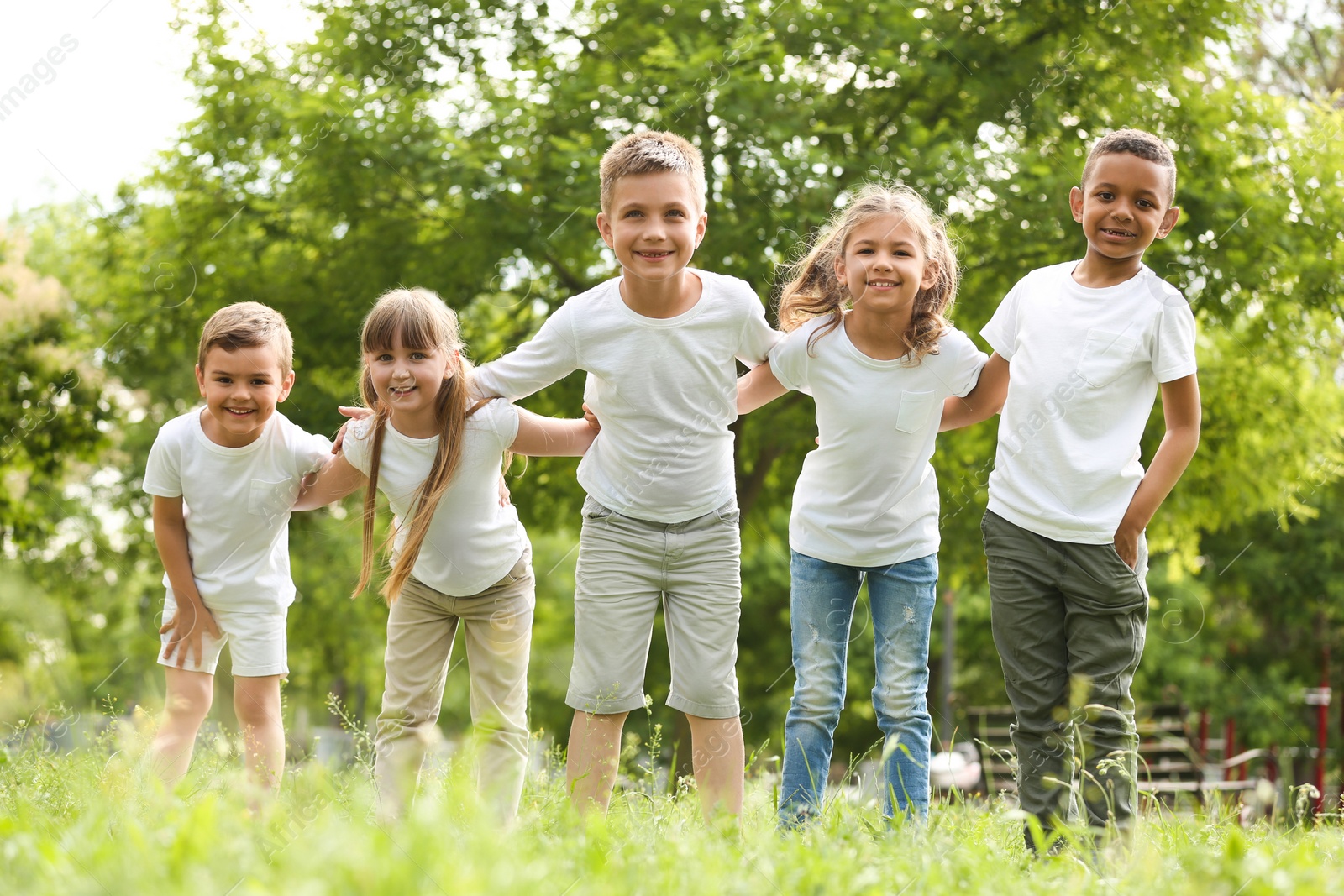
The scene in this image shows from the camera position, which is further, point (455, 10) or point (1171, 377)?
point (455, 10)

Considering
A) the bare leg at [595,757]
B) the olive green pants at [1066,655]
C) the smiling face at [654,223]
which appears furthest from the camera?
the smiling face at [654,223]

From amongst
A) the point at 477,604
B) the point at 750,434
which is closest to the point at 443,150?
the point at 750,434

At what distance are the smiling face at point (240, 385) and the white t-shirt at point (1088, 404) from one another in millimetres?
2277

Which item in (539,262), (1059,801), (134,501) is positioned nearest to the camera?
(1059,801)

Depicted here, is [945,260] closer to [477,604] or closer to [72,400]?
[477,604]

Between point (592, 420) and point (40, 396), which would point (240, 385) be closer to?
point (592, 420)

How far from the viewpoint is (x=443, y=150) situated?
7.87 m

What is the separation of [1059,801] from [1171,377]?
1.20 m

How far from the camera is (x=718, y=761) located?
10.8 feet

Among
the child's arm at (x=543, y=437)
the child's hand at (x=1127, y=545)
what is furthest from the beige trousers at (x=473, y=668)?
the child's hand at (x=1127, y=545)

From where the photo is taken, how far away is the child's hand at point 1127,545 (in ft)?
9.96

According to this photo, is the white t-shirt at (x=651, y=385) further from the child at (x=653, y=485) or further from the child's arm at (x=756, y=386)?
the child's arm at (x=756, y=386)

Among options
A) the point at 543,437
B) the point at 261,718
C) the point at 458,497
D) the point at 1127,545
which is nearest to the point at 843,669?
the point at 1127,545

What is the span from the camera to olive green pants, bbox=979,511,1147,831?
299 centimetres
